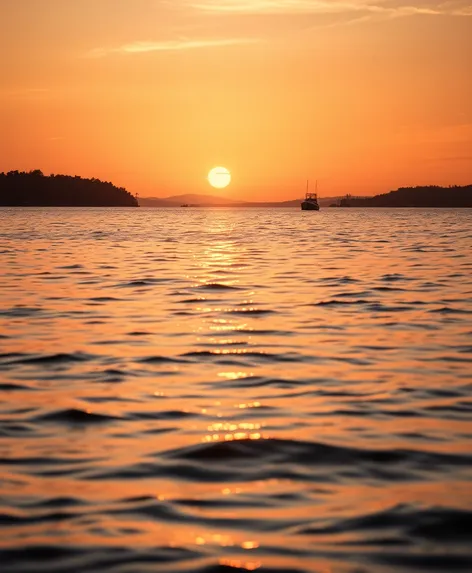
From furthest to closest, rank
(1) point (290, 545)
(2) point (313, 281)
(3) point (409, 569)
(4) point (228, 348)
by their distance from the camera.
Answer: (2) point (313, 281) → (4) point (228, 348) → (1) point (290, 545) → (3) point (409, 569)

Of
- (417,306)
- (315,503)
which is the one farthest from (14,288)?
(315,503)

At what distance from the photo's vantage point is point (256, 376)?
1138cm

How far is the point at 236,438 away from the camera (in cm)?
824

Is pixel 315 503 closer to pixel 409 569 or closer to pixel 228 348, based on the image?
pixel 409 569

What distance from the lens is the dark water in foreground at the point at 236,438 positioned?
5691mm

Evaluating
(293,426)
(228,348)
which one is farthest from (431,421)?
(228,348)

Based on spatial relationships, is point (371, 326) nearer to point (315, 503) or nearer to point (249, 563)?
point (315, 503)

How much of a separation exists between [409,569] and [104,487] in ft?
8.29

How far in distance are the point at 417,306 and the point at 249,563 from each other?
14.3m

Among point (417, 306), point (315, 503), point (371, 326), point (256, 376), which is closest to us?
point (315, 503)

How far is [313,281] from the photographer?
83.8 ft

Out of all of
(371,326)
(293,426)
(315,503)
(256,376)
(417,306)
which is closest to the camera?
Answer: (315,503)

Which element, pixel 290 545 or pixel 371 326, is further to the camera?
pixel 371 326

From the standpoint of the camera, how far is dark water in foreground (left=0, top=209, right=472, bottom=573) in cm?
569
